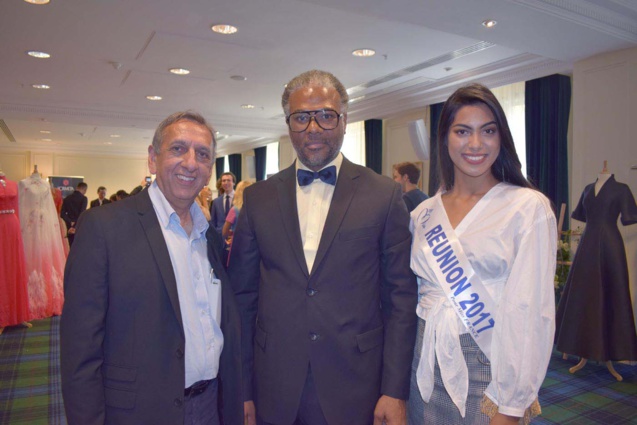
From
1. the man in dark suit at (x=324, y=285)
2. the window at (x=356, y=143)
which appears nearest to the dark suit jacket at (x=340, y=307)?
the man in dark suit at (x=324, y=285)

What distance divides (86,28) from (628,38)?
4918 mm

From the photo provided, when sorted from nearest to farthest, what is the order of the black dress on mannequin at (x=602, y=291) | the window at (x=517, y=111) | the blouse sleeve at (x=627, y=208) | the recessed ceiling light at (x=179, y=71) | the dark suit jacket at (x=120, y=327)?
the dark suit jacket at (x=120, y=327)
the black dress on mannequin at (x=602, y=291)
the blouse sleeve at (x=627, y=208)
the recessed ceiling light at (x=179, y=71)
the window at (x=517, y=111)

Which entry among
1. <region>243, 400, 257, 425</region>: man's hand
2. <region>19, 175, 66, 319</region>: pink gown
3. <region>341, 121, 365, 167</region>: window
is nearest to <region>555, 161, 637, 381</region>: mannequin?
<region>243, 400, 257, 425</region>: man's hand

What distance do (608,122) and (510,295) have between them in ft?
14.0

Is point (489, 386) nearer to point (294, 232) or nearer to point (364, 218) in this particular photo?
point (364, 218)

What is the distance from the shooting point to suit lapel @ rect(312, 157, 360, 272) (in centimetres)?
137

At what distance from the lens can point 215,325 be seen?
4.74 feet

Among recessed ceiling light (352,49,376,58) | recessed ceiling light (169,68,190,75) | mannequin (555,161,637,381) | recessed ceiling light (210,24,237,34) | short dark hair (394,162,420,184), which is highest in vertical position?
recessed ceiling light (169,68,190,75)

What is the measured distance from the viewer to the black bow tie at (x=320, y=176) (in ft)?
4.87

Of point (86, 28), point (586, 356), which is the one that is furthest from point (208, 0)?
point (586, 356)

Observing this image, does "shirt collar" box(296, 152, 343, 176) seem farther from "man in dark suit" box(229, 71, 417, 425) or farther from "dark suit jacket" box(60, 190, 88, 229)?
"dark suit jacket" box(60, 190, 88, 229)

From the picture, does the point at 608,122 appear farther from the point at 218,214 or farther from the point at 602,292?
the point at 218,214

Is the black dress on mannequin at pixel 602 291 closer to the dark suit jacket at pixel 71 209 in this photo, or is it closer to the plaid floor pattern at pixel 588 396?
the plaid floor pattern at pixel 588 396

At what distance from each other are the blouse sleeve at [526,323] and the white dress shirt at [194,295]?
0.79 meters
